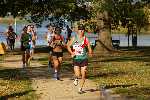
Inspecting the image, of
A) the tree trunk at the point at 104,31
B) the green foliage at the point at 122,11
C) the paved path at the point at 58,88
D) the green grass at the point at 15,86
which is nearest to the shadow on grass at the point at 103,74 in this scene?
the paved path at the point at 58,88

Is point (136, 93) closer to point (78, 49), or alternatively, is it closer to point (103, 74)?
point (78, 49)

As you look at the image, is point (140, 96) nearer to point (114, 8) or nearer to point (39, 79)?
point (39, 79)

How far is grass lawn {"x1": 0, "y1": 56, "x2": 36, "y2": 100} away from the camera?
1580 centimetres

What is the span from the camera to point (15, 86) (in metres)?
18.0

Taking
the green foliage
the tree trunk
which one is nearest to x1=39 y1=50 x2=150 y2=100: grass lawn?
the green foliage

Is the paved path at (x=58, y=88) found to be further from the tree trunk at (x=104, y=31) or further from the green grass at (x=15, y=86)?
the tree trunk at (x=104, y=31)

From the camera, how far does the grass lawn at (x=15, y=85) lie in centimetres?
1580

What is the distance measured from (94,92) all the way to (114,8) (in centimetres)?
1960

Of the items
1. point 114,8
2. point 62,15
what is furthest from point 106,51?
point 62,15

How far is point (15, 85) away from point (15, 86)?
0.24 metres

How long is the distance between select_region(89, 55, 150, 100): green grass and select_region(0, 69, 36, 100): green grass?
2320 mm

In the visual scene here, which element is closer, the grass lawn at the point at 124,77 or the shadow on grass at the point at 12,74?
the grass lawn at the point at 124,77

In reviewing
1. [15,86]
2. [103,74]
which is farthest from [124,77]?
[15,86]

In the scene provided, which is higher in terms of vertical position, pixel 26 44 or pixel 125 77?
pixel 26 44
